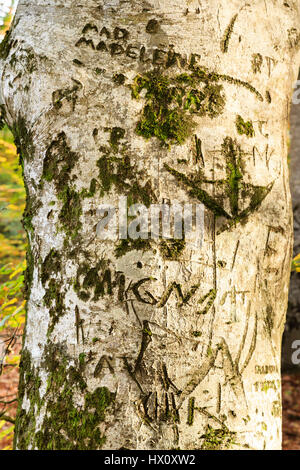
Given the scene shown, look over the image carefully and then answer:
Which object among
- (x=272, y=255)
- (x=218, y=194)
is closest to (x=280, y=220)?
(x=272, y=255)

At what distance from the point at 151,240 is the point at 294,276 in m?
5.12

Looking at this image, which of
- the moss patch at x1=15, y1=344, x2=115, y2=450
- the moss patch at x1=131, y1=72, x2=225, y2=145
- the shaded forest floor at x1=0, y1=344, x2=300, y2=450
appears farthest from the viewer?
the shaded forest floor at x1=0, y1=344, x2=300, y2=450

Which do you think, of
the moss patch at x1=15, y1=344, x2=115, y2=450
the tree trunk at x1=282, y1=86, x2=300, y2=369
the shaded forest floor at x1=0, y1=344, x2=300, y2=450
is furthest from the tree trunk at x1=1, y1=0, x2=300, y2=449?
the tree trunk at x1=282, y1=86, x2=300, y2=369

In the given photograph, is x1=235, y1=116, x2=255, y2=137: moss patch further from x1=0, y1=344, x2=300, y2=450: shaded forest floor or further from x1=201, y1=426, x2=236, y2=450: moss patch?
x1=0, y1=344, x2=300, y2=450: shaded forest floor

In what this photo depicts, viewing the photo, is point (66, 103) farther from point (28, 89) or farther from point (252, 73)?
point (252, 73)

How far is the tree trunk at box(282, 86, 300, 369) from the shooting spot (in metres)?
5.89

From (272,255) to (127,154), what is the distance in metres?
0.56

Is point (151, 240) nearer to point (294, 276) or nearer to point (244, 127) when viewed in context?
point (244, 127)

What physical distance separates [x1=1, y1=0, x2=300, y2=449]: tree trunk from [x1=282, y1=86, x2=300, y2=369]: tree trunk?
4544 millimetres

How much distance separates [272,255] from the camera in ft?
4.86

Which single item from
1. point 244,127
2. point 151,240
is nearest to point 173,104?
point 244,127

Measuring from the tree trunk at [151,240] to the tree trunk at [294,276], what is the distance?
454 cm

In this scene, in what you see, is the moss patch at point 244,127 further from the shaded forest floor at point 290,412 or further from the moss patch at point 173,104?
the shaded forest floor at point 290,412

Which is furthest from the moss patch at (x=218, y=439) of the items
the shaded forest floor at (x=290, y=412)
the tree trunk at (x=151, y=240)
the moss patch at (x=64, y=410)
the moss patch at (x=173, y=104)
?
the shaded forest floor at (x=290, y=412)
